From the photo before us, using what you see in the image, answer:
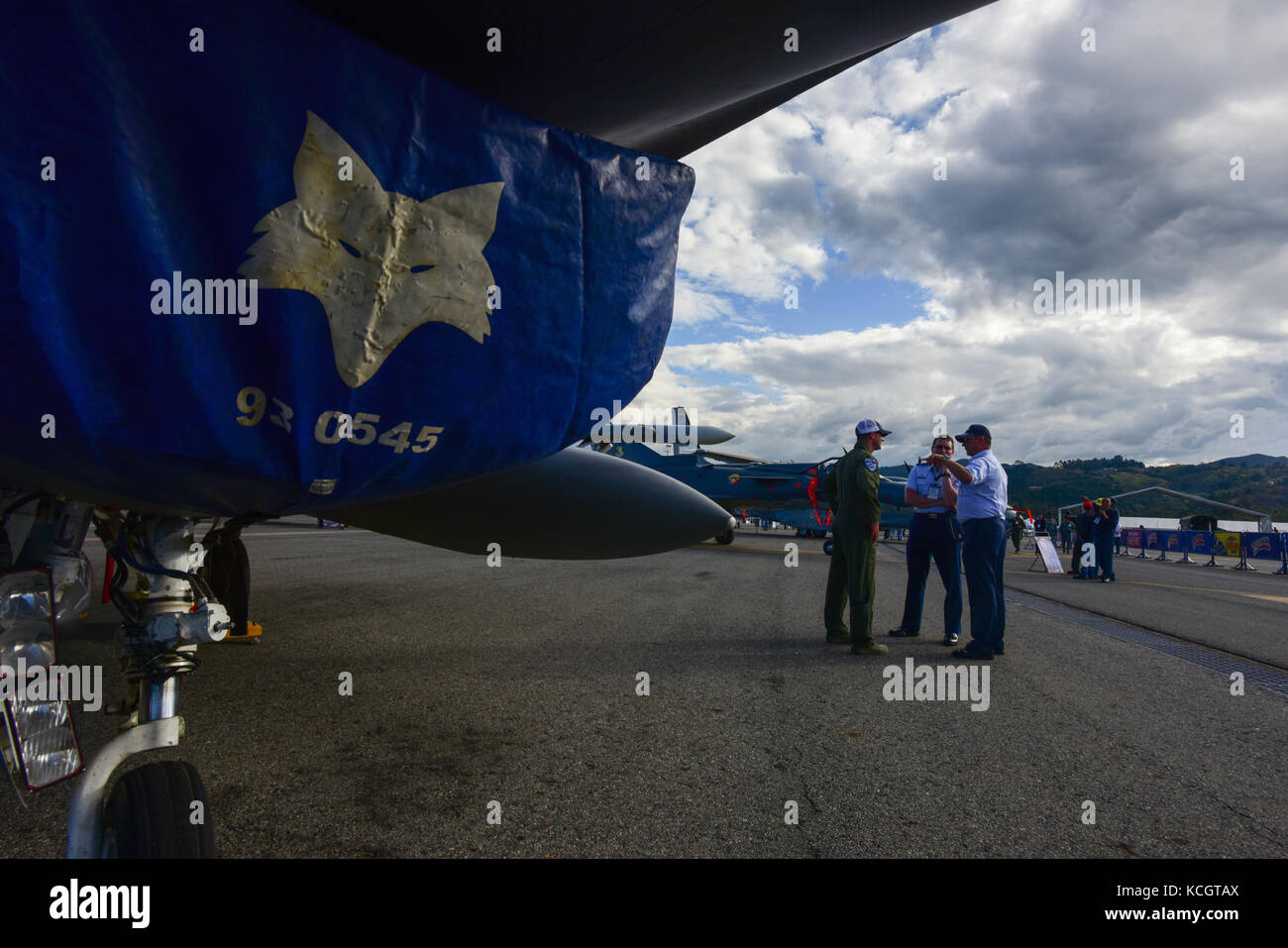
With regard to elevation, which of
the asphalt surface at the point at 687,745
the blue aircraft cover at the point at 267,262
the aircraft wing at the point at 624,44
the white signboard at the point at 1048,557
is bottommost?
the white signboard at the point at 1048,557

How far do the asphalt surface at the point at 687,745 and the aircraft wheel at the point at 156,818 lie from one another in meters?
0.28

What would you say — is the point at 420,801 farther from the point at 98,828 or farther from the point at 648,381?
the point at 648,381

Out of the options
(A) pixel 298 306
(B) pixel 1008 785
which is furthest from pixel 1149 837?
(A) pixel 298 306

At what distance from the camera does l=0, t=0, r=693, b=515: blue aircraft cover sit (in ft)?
3.78

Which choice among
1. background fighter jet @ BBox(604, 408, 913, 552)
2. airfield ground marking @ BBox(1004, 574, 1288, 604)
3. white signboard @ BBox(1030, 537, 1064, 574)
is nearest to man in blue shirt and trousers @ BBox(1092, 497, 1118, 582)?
airfield ground marking @ BBox(1004, 574, 1288, 604)

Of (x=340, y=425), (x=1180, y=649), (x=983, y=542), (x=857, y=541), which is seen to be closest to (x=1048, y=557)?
(x=1180, y=649)

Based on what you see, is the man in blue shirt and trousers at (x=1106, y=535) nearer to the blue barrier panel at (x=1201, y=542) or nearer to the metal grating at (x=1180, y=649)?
the metal grating at (x=1180, y=649)

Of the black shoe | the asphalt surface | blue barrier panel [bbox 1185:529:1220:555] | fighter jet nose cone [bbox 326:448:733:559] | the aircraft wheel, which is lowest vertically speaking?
blue barrier panel [bbox 1185:529:1220:555]

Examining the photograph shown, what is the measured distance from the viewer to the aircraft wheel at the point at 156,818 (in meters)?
1.44

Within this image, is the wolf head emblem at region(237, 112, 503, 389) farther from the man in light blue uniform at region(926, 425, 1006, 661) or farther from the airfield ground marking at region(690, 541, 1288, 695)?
the man in light blue uniform at region(926, 425, 1006, 661)

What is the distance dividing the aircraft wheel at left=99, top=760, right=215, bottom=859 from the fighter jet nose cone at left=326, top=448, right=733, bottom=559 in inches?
54.9

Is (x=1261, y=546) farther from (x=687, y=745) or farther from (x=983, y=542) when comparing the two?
(x=687, y=745)

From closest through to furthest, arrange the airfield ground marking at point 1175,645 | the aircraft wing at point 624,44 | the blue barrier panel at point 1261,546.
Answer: the aircraft wing at point 624,44 < the airfield ground marking at point 1175,645 < the blue barrier panel at point 1261,546

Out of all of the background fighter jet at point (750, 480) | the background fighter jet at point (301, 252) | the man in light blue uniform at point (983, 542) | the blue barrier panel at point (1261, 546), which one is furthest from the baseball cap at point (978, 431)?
the blue barrier panel at point (1261, 546)
